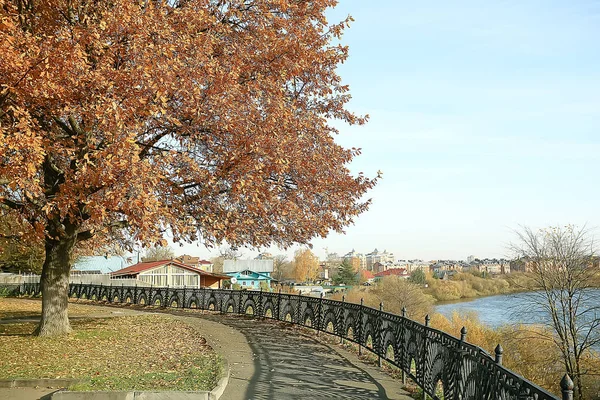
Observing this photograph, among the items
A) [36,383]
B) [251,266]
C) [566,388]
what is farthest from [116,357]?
[251,266]

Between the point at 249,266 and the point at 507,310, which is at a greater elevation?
the point at 249,266

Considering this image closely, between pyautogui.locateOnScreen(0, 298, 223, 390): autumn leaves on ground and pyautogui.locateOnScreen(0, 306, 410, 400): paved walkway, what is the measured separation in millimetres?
515

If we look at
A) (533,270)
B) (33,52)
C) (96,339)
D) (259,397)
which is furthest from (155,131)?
(533,270)

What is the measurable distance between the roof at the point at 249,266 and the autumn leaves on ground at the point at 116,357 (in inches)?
3520

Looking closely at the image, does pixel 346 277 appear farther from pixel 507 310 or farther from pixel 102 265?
pixel 507 310

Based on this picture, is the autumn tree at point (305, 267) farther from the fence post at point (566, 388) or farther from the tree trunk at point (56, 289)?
the fence post at point (566, 388)

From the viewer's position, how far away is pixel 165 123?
12.7m

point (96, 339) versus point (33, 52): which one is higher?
point (33, 52)

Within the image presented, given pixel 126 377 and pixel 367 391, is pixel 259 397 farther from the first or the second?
pixel 126 377

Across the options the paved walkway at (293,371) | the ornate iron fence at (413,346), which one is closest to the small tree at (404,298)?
A: the ornate iron fence at (413,346)

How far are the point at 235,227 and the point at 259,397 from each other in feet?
17.6

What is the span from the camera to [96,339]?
14469 mm

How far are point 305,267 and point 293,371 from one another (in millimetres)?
Answer: 159671

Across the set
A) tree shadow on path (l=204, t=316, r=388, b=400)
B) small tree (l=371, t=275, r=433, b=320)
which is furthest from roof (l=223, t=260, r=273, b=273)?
tree shadow on path (l=204, t=316, r=388, b=400)
